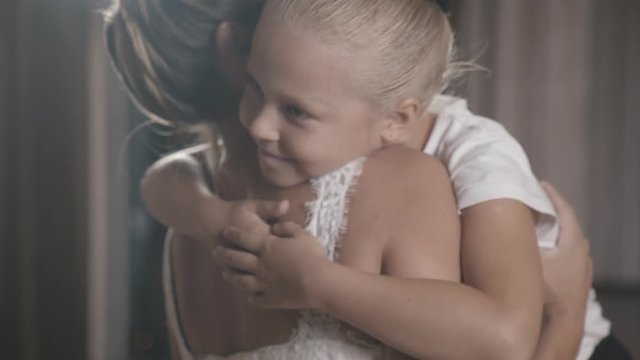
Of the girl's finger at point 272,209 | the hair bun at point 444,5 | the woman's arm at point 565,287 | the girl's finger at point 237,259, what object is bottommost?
the woman's arm at point 565,287

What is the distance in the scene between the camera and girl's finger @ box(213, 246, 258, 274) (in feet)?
1.54

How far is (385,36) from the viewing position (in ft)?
1.45

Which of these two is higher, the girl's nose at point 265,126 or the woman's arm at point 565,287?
the girl's nose at point 265,126

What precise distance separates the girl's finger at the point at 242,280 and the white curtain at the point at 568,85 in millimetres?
149

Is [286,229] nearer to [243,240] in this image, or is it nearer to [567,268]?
[243,240]

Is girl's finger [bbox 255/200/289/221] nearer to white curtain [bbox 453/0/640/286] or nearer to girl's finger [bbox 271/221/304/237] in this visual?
girl's finger [bbox 271/221/304/237]

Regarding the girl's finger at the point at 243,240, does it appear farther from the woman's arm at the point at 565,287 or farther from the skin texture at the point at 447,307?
the woman's arm at the point at 565,287

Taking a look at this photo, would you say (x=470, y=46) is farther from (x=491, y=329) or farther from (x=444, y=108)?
(x=491, y=329)

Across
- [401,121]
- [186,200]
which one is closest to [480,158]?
[401,121]

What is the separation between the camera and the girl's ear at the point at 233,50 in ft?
1.50

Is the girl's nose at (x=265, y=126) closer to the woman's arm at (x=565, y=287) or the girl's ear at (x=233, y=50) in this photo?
the girl's ear at (x=233, y=50)

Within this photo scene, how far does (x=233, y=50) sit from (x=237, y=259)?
0.11 metres

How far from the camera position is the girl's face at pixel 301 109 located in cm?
44

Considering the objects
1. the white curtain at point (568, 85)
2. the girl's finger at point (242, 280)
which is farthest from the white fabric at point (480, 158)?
the girl's finger at point (242, 280)
